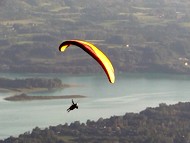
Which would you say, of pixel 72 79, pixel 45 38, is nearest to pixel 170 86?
pixel 72 79

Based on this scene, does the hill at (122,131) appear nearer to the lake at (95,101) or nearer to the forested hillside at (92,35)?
the lake at (95,101)

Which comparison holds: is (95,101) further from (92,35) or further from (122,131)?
(92,35)

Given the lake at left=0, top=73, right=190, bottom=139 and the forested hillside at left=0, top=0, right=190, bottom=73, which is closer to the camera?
the lake at left=0, top=73, right=190, bottom=139

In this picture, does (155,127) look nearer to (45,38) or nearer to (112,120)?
(112,120)

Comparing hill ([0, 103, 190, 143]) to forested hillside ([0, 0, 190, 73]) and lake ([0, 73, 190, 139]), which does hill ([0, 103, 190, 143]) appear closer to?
lake ([0, 73, 190, 139])

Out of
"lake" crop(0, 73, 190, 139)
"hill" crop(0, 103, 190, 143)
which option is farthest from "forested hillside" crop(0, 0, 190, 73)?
"hill" crop(0, 103, 190, 143)
